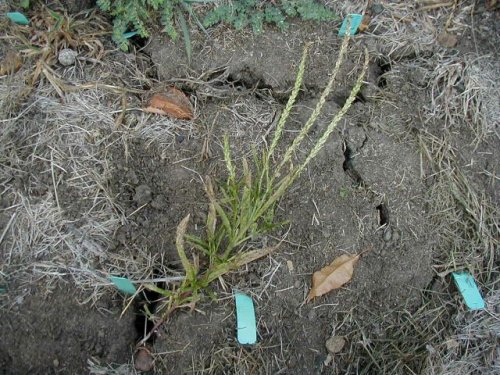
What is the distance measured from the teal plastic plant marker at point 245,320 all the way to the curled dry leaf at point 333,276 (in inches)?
8.6

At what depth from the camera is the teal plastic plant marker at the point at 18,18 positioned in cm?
205

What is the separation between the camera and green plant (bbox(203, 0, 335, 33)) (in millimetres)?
2164

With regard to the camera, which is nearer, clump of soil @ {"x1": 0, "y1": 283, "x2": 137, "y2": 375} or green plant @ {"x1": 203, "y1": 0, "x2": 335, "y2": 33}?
clump of soil @ {"x1": 0, "y1": 283, "x2": 137, "y2": 375}

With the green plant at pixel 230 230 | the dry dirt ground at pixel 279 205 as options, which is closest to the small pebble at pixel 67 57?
the dry dirt ground at pixel 279 205

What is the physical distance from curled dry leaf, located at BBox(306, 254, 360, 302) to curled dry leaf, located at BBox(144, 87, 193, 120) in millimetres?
769

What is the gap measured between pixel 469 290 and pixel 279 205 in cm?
79

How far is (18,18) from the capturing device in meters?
2.07

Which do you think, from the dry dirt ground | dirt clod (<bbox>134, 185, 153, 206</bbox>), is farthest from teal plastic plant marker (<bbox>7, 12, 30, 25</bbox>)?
dirt clod (<bbox>134, 185, 153, 206</bbox>)

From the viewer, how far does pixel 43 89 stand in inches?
80.3

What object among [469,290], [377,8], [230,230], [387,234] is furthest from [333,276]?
[377,8]

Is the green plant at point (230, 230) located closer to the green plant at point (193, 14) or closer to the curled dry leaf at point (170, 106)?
the curled dry leaf at point (170, 106)

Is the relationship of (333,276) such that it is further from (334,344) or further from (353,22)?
(353,22)

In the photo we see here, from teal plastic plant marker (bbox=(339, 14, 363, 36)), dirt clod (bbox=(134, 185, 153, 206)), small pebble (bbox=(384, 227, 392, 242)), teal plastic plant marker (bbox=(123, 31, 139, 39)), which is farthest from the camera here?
teal plastic plant marker (bbox=(339, 14, 363, 36))

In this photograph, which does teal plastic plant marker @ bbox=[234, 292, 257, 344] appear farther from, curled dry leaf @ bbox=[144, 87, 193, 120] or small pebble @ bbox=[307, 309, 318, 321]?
curled dry leaf @ bbox=[144, 87, 193, 120]
